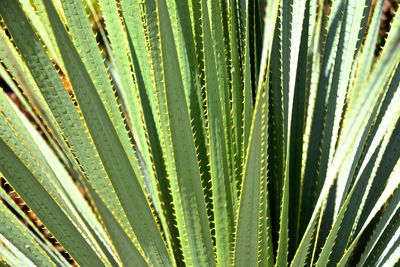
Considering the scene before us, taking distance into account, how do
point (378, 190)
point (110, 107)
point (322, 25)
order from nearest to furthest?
point (110, 107) → point (378, 190) → point (322, 25)

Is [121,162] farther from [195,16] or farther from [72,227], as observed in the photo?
[195,16]

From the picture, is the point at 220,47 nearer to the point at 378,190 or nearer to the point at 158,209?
the point at 158,209

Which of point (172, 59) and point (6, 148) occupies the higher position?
point (172, 59)

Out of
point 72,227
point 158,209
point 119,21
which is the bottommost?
point 158,209

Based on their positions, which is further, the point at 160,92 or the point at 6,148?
the point at 160,92

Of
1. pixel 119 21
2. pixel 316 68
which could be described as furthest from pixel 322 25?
pixel 119 21

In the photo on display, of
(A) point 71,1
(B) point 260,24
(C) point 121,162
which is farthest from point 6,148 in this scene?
(B) point 260,24

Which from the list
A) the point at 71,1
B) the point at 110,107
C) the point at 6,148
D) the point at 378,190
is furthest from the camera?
the point at 378,190
